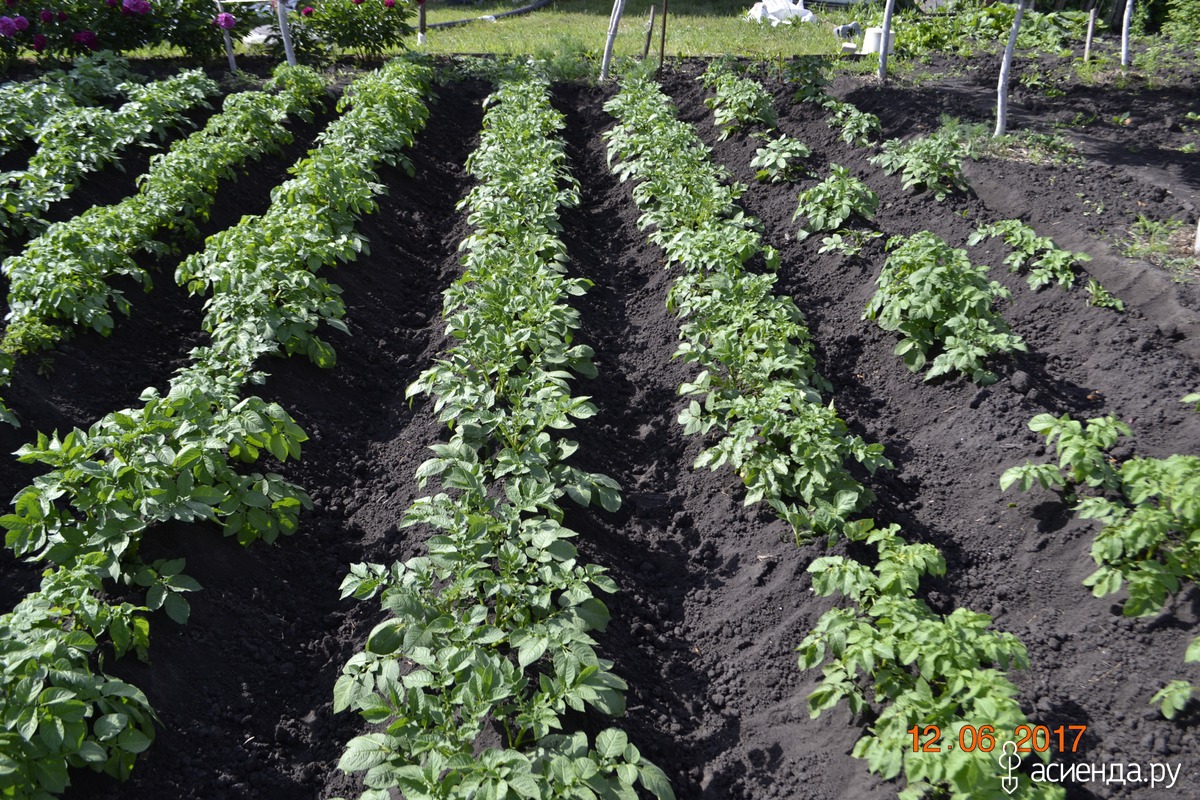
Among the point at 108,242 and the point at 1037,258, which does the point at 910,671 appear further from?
Answer: the point at 108,242

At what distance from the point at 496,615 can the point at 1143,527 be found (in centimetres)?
250

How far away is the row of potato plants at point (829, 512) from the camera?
264cm

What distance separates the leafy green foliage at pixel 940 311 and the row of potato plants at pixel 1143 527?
3.46ft

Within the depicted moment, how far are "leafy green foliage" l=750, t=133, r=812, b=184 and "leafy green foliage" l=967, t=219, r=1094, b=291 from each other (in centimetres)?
200

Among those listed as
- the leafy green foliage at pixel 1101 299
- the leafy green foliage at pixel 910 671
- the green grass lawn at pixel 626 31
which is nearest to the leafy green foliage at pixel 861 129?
the leafy green foliage at pixel 1101 299

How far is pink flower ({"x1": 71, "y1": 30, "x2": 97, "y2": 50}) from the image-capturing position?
11320 millimetres

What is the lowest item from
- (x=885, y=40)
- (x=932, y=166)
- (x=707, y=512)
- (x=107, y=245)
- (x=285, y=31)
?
(x=707, y=512)

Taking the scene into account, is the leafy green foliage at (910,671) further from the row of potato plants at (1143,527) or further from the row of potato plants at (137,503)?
the row of potato plants at (137,503)

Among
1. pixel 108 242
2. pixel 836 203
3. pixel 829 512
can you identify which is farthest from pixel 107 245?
pixel 836 203

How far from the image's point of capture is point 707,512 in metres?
4.36

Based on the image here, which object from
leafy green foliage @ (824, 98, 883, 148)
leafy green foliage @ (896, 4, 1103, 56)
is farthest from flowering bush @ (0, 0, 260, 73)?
leafy green foliage @ (896, 4, 1103, 56)

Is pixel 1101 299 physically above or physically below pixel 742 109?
below

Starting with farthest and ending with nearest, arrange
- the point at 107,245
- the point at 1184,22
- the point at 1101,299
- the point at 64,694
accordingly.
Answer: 1. the point at 1184,22
2. the point at 107,245
3. the point at 1101,299
4. the point at 64,694

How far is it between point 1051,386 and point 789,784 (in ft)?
9.96
